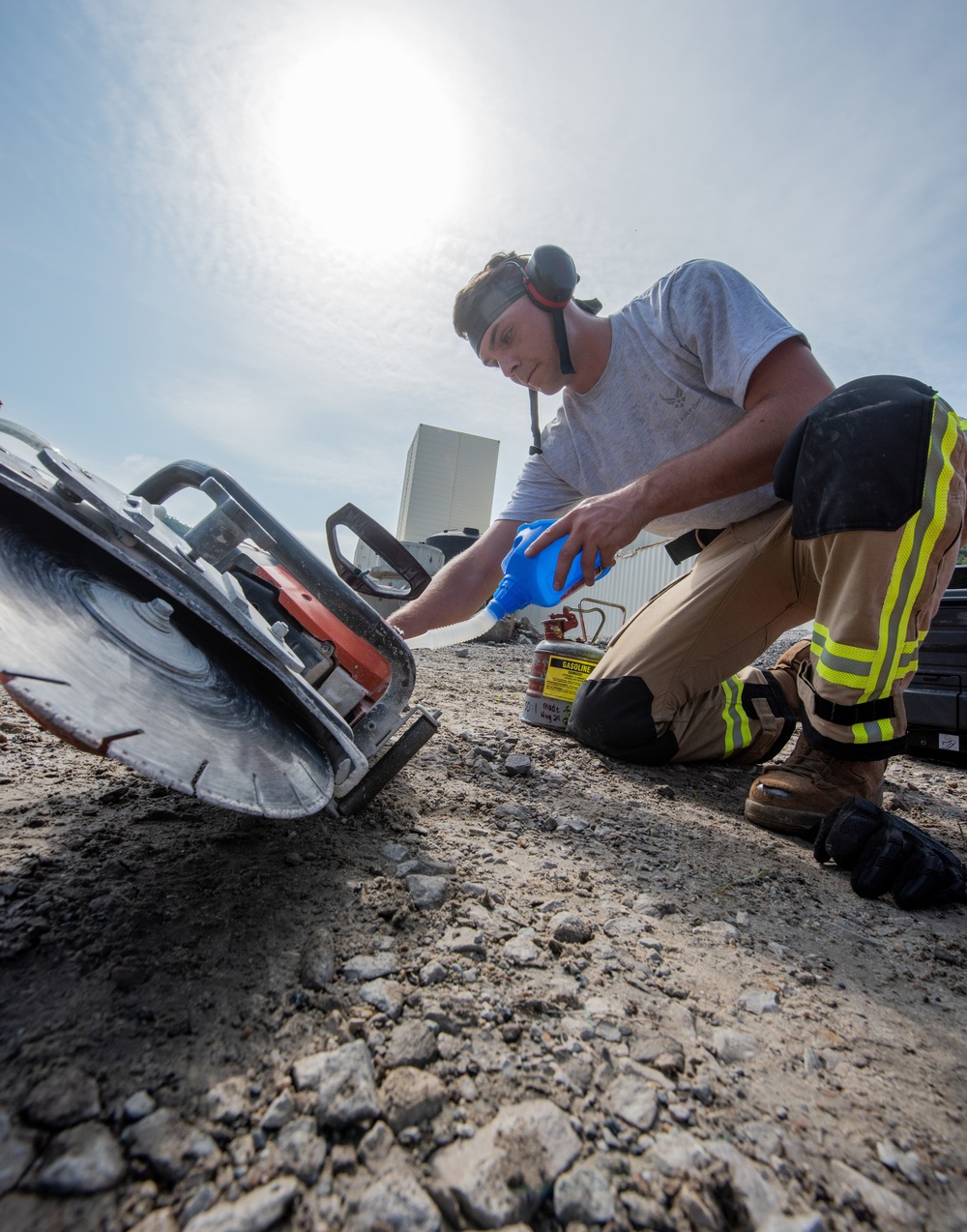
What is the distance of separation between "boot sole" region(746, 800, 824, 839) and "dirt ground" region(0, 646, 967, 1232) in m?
0.24

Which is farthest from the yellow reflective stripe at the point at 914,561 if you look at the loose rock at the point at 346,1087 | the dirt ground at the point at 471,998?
the loose rock at the point at 346,1087

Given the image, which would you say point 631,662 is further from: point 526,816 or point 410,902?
point 410,902

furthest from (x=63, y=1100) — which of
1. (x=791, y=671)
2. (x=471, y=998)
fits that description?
(x=791, y=671)

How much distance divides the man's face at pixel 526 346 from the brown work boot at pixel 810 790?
5.25ft

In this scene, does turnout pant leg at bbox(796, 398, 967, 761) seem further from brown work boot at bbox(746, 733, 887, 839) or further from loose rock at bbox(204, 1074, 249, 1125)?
loose rock at bbox(204, 1074, 249, 1125)

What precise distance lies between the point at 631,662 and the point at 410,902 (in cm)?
150

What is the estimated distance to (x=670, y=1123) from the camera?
588 mm

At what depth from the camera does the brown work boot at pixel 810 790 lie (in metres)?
1.52

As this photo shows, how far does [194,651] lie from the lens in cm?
95

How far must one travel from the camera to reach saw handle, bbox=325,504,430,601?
1651 millimetres

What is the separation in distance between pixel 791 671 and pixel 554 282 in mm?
1737

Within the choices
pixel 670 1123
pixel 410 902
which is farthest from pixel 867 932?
pixel 410 902

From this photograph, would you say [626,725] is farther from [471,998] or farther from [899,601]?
[471,998]

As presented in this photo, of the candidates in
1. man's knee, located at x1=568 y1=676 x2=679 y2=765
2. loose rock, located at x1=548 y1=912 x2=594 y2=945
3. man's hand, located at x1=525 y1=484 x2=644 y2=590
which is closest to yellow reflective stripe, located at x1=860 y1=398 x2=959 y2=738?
man's hand, located at x1=525 y1=484 x2=644 y2=590
